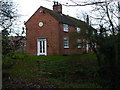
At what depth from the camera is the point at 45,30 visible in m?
26.6

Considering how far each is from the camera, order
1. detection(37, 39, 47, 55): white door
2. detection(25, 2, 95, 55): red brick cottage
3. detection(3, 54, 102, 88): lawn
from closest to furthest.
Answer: detection(3, 54, 102, 88): lawn < detection(25, 2, 95, 55): red brick cottage < detection(37, 39, 47, 55): white door

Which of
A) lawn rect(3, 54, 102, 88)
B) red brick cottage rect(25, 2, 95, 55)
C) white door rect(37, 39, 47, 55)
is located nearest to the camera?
lawn rect(3, 54, 102, 88)

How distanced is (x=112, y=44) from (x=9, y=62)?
4.65m

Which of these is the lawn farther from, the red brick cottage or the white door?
the white door

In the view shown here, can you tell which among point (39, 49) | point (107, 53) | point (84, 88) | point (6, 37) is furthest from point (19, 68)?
point (39, 49)

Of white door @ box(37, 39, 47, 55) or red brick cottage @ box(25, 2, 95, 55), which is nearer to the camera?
red brick cottage @ box(25, 2, 95, 55)

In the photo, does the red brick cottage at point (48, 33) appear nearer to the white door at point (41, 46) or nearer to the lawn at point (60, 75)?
the white door at point (41, 46)

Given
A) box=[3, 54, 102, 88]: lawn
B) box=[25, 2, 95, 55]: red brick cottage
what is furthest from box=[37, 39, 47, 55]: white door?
box=[3, 54, 102, 88]: lawn

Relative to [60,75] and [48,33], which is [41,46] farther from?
[60,75]

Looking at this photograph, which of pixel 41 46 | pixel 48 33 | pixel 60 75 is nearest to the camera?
pixel 60 75

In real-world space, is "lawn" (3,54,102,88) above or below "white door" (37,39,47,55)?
below

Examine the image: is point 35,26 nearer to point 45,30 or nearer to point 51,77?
point 45,30

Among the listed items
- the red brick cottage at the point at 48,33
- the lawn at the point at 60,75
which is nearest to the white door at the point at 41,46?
the red brick cottage at the point at 48,33

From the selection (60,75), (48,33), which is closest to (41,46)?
(48,33)
